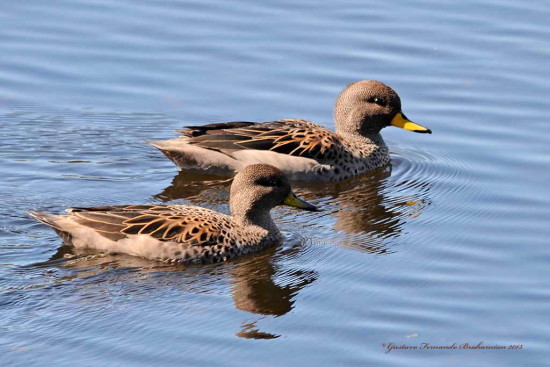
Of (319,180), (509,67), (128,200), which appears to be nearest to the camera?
(128,200)

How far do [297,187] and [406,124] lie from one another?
1.66 m

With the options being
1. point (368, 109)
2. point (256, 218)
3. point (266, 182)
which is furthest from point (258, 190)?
point (368, 109)

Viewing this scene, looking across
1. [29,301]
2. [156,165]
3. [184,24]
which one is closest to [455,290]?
[29,301]

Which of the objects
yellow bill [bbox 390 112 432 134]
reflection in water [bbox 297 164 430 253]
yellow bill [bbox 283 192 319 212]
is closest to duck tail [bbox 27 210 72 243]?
yellow bill [bbox 283 192 319 212]

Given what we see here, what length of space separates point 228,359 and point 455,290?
2.29 m

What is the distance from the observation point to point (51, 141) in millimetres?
14305

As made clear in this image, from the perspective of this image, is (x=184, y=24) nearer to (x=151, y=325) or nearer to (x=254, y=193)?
(x=254, y=193)

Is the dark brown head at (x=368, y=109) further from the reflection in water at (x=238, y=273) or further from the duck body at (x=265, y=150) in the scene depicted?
the reflection in water at (x=238, y=273)

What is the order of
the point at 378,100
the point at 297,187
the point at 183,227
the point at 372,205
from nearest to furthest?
the point at 183,227, the point at 372,205, the point at 297,187, the point at 378,100

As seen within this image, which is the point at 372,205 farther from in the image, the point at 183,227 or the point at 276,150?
the point at 183,227

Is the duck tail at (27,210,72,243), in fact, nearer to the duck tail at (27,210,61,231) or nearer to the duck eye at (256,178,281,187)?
the duck tail at (27,210,61,231)

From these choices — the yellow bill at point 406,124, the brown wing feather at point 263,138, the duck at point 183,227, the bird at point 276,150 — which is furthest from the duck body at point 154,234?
the yellow bill at point 406,124

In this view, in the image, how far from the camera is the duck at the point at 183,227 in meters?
11.2

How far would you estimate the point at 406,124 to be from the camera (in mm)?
14625
